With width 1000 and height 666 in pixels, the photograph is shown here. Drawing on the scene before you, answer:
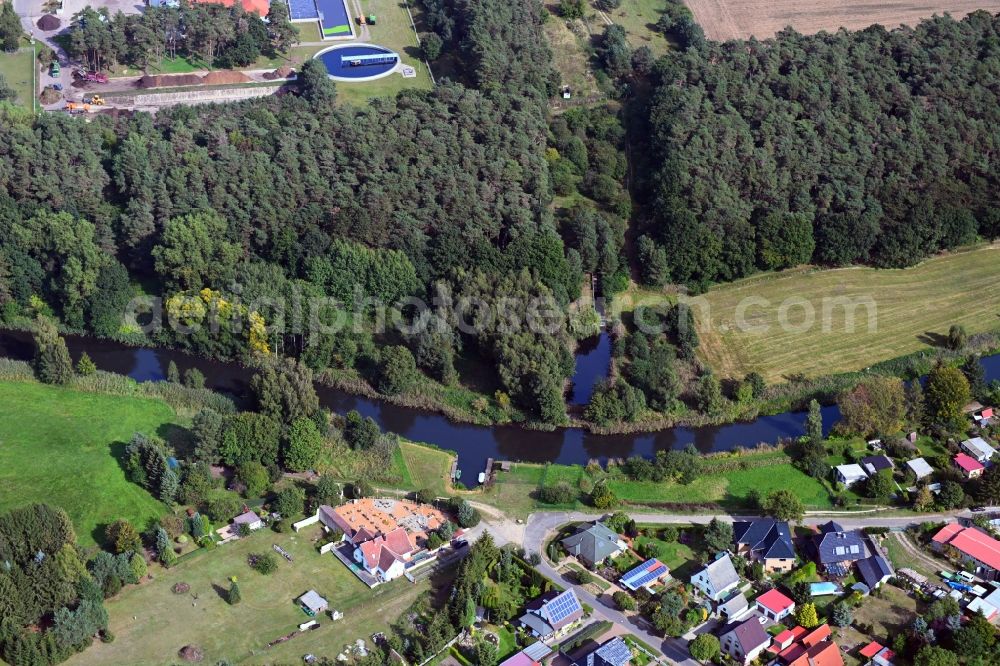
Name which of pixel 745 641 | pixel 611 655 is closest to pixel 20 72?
pixel 611 655

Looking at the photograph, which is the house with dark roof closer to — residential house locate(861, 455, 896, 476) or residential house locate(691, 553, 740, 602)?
residential house locate(691, 553, 740, 602)

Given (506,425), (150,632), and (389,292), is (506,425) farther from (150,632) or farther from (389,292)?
(150,632)

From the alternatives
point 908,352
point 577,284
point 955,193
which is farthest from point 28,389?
point 955,193

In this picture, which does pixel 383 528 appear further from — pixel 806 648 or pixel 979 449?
pixel 979 449

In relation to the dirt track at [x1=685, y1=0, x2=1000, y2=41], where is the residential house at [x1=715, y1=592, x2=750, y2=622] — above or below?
below

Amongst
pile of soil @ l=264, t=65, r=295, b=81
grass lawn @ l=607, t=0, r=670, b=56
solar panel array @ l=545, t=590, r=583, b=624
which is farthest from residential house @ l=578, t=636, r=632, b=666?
grass lawn @ l=607, t=0, r=670, b=56

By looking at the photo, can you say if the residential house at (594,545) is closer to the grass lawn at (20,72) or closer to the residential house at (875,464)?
the residential house at (875,464)

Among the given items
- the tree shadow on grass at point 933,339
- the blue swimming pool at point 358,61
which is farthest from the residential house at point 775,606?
the blue swimming pool at point 358,61
